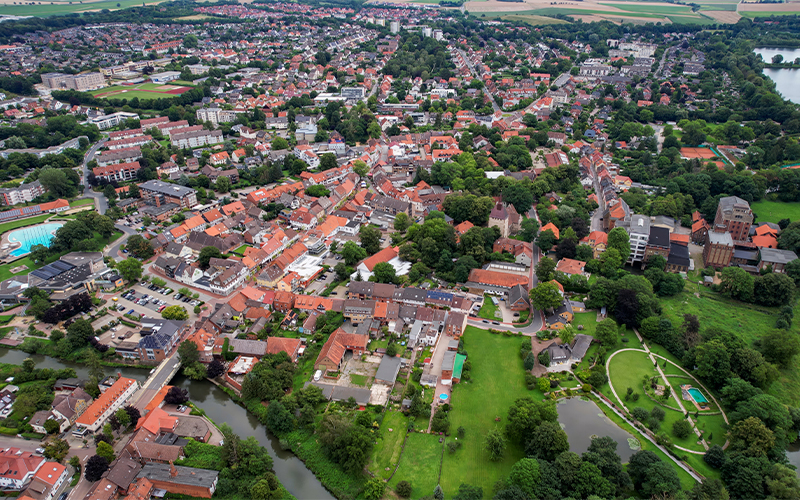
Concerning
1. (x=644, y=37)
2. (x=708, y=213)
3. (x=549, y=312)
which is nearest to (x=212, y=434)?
(x=549, y=312)

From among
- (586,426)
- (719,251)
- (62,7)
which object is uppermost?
(62,7)

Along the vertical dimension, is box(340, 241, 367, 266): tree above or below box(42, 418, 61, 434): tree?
above

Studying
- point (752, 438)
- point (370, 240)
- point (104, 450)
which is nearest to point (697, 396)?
point (752, 438)

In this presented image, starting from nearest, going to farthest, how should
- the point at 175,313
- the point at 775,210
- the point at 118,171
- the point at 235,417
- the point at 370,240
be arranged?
the point at 235,417 → the point at 175,313 → the point at 370,240 → the point at 775,210 → the point at 118,171

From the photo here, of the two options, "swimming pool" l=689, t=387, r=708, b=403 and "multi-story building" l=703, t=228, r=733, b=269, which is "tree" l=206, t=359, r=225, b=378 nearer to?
"swimming pool" l=689, t=387, r=708, b=403

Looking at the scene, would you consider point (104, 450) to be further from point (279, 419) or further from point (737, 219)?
point (737, 219)

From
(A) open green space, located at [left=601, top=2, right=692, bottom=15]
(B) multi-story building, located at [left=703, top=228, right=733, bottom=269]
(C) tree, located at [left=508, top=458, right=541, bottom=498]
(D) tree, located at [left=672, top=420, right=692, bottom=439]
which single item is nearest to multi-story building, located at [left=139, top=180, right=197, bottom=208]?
(C) tree, located at [left=508, top=458, right=541, bottom=498]
